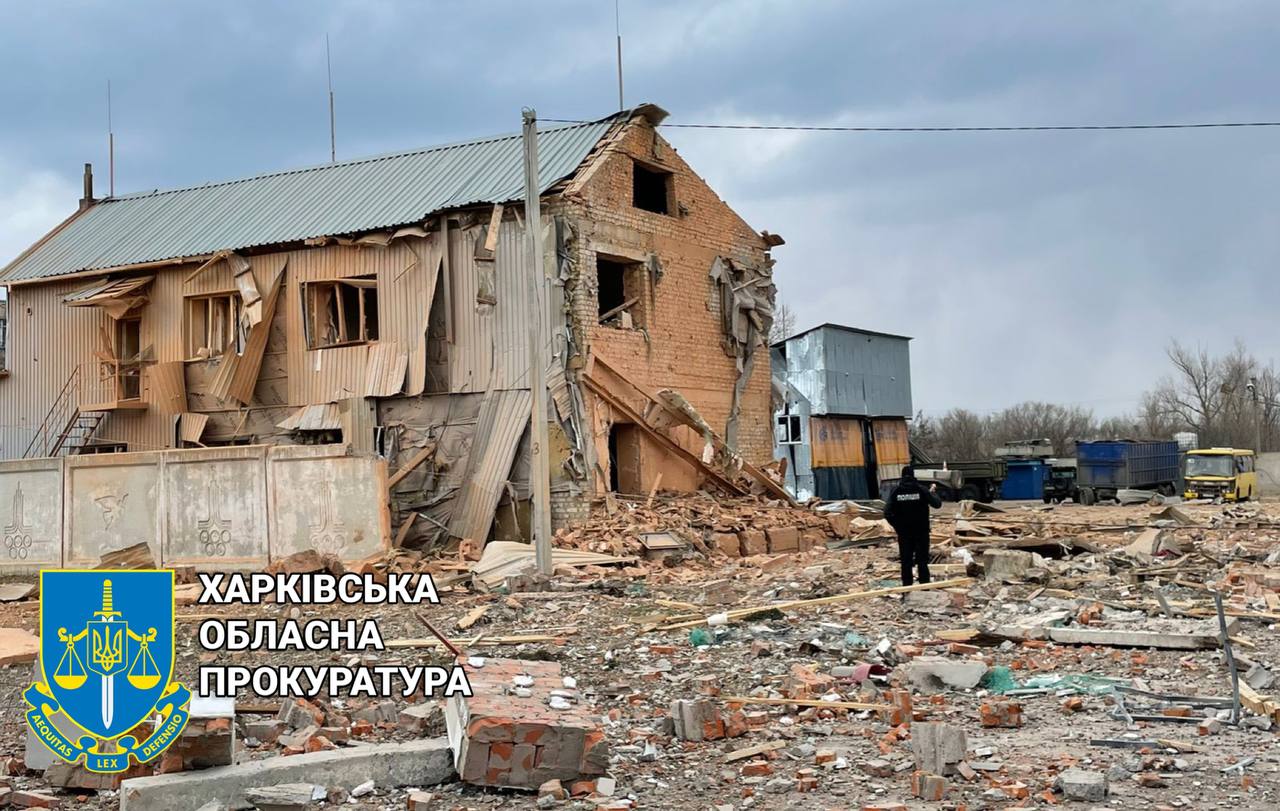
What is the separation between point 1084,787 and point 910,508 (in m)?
7.67

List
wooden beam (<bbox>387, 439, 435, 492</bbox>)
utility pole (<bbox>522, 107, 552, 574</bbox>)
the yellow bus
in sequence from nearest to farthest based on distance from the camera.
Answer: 1. utility pole (<bbox>522, 107, 552, 574</bbox>)
2. wooden beam (<bbox>387, 439, 435, 492</bbox>)
3. the yellow bus

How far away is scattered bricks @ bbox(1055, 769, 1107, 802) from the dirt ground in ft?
0.19

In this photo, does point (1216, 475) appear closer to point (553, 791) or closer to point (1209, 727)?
point (1209, 727)

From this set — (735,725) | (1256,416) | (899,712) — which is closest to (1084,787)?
(899,712)

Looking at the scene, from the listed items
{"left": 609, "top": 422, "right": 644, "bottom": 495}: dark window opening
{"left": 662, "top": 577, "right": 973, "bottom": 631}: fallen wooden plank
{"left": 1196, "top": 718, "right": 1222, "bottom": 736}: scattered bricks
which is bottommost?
{"left": 1196, "top": 718, "right": 1222, "bottom": 736}: scattered bricks

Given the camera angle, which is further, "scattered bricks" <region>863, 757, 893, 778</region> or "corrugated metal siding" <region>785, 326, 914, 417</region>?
"corrugated metal siding" <region>785, 326, 914, 417</region>

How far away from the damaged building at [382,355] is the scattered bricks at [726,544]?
1452 mm

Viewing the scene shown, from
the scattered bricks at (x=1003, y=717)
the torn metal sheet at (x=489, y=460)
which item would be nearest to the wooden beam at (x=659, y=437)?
the torn metal sheet at (x=489, y=460)

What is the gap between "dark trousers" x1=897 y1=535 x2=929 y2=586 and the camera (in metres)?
14.2

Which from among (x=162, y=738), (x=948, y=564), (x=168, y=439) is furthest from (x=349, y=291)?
(x=162, y=738)

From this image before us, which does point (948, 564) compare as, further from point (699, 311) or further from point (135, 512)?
point (135, 512)

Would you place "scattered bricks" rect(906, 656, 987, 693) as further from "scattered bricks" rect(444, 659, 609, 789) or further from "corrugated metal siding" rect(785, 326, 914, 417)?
"corrugated metal siding" rect(785, 326, 914, 417)

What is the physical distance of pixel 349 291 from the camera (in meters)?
23.2

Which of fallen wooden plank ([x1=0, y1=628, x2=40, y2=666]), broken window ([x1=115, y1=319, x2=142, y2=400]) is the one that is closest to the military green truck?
broken window ([x1=115, y1=319, x2=142, y2=400])
